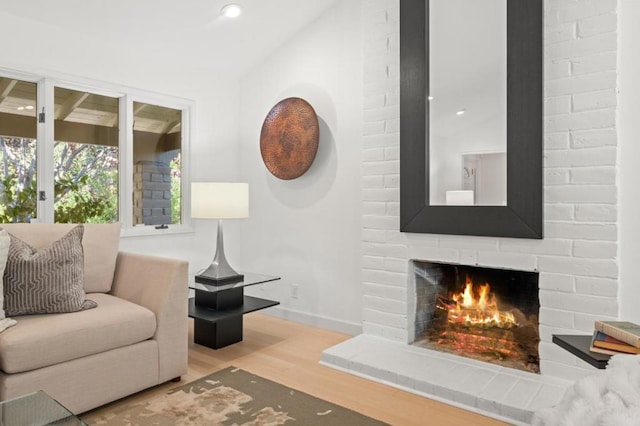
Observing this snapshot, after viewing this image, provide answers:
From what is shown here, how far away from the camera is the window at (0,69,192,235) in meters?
3.02

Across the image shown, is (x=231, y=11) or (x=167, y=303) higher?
(x=231, y=11)

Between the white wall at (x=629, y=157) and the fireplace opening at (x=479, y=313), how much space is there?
46 centimetres

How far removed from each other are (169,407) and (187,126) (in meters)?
2.49

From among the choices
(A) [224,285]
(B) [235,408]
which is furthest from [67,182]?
(B) [235,408]

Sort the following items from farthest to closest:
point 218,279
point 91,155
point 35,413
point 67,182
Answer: point 91,155, point 67,182, point 218,279, point 35,413

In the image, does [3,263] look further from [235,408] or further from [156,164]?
[156,164]

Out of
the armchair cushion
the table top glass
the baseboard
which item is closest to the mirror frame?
the baseboard

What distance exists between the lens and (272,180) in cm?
400

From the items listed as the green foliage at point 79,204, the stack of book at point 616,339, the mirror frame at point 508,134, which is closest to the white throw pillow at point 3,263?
the green foliage at point 79,204

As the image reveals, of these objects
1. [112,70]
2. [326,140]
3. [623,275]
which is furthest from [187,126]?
[623,275]

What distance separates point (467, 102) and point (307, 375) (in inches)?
75.3

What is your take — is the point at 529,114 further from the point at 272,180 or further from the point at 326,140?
the point at 272,180

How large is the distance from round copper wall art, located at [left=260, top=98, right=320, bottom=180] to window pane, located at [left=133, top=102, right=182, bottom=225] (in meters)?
0.78

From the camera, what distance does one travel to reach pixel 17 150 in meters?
3.02
